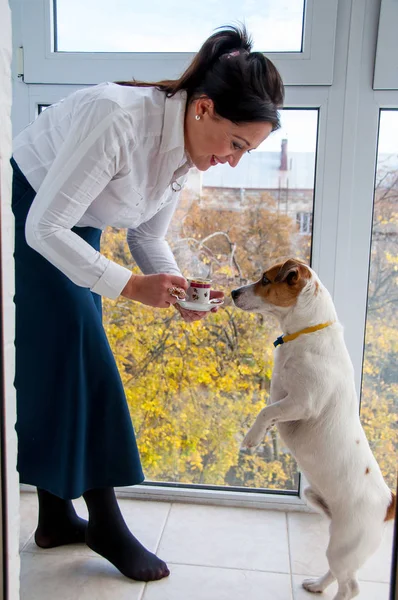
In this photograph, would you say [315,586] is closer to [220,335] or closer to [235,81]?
[220,335]

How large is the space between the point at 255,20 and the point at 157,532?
67.4 inches

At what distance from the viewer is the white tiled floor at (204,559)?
1.62 m

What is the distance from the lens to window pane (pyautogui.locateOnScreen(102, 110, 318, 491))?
1.94 metres

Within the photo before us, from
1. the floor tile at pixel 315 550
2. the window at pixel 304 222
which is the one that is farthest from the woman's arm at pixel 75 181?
the floor tile at pixel 315 550

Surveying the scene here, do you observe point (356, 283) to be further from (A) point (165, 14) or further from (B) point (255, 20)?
(A) point (165, 14)

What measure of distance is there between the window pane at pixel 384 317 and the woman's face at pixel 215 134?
2.14 feet

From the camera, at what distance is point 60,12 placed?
74.0 inches

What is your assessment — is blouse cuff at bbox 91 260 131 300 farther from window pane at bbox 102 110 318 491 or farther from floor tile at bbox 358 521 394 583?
floor tile at bbox 358 521 394 583

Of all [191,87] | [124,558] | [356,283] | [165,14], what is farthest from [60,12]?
[124,558]

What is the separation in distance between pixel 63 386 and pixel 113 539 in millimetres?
492

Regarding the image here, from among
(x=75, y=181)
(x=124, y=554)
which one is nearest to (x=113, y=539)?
(x=124, y=554)

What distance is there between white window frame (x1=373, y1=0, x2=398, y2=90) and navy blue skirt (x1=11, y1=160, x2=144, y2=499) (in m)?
1.00

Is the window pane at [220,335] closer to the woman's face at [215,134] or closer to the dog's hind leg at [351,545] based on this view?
the woman's face at [215,134]

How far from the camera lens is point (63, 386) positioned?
5.05 ft
